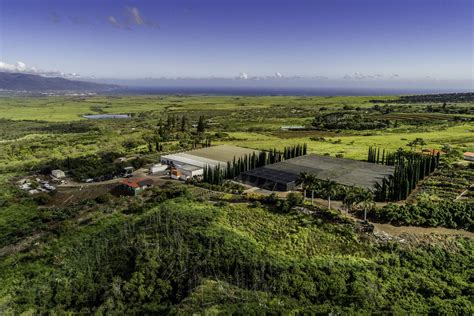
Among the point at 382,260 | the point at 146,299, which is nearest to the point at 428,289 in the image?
the point at 382,260

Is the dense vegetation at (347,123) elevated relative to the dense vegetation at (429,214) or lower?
elevated

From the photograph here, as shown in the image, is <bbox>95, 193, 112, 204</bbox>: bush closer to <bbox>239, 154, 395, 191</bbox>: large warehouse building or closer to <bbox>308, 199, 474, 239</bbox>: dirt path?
<bbox>239, 154, 395, 191</bbox>: large warehouse building

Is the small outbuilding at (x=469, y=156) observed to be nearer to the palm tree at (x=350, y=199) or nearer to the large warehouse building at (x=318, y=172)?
the large warehouse building at (x=318, y=172)

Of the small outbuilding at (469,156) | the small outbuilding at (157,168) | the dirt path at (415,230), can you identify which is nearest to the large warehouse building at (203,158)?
the small outbuilding at (157,168)

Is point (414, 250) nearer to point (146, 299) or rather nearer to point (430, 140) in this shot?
point (146, 299)

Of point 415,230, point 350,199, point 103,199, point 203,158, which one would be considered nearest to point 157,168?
point 203,158

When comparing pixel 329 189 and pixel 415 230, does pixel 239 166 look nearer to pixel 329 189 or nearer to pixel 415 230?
pixel 329 189
